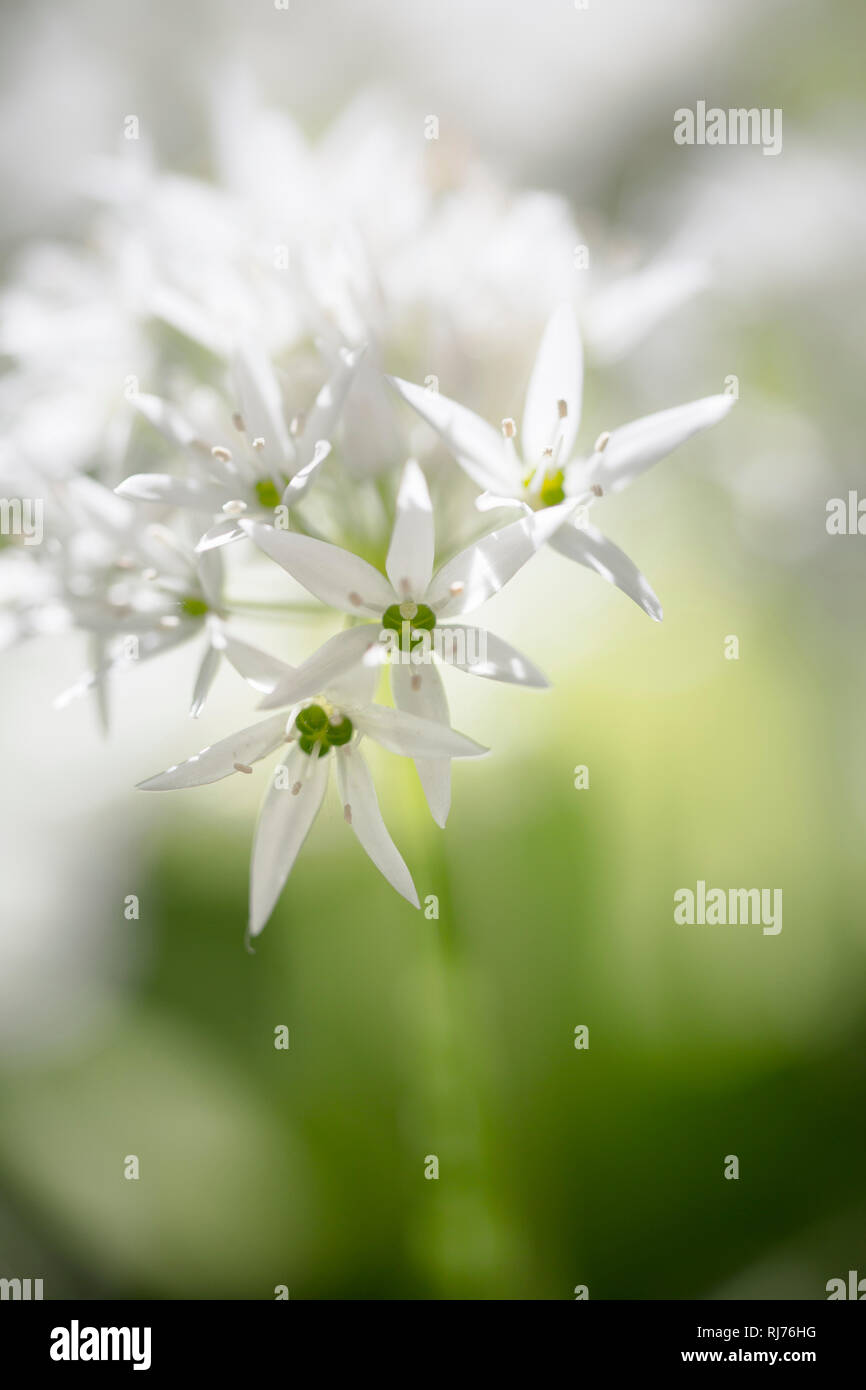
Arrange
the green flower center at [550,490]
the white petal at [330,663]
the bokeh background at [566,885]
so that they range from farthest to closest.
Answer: the bokeh background at [566,885] < the green flower center at [550,490] < the white petal at [330,663]

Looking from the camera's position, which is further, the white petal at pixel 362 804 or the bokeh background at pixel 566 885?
the bokeh background at pixel 566 885

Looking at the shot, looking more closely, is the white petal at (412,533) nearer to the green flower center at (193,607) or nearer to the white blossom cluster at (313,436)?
the white blossom cluster at (313,436)

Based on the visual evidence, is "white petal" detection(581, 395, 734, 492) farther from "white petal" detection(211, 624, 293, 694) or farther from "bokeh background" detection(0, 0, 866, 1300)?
"bokeh background" detection(0, 0, 866, 1300)

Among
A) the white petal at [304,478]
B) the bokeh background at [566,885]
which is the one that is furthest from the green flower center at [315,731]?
the bokeh background at [566,885]

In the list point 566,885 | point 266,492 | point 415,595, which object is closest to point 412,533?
point 415,595

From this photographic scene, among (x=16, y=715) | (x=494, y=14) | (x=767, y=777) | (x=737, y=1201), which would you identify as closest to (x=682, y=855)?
(x=767, y=777)

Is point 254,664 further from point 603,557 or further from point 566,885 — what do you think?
point 566,885
